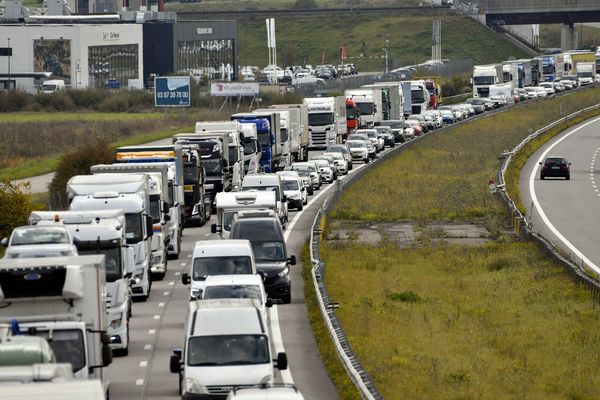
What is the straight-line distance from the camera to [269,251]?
125ft

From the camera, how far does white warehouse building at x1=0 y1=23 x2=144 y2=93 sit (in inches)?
6038

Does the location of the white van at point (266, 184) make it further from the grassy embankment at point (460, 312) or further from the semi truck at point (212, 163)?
the semi truck at point (212, 163)

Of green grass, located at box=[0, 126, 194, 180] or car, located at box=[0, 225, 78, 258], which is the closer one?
car, located at box=[0, 225, 78, 258]

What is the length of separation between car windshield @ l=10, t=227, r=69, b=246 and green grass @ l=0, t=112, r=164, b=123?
8560 centimetres

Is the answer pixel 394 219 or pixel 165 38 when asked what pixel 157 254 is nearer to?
pixel 394 219

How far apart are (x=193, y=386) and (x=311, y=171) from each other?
→ 46377 millimetres

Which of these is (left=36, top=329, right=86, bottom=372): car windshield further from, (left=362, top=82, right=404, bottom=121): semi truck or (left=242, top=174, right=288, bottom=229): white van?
(left=362, top=82, right=404, bottom=121): semi truck

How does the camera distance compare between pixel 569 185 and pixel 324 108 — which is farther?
pixel 324 108

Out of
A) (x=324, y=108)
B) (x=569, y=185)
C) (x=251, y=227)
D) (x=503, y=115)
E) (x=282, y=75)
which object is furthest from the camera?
(x=282, y=75)

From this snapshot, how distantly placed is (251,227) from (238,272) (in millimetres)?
4564

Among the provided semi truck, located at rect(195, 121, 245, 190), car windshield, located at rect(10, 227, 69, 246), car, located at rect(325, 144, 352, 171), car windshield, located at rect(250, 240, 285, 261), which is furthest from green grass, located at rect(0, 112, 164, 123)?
car windshield, located at rect(10, 227, 69, 246)

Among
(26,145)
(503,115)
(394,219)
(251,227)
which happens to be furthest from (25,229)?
(503,115)

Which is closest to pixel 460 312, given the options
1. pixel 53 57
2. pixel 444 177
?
pixel 444 177

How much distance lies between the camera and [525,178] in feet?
259
